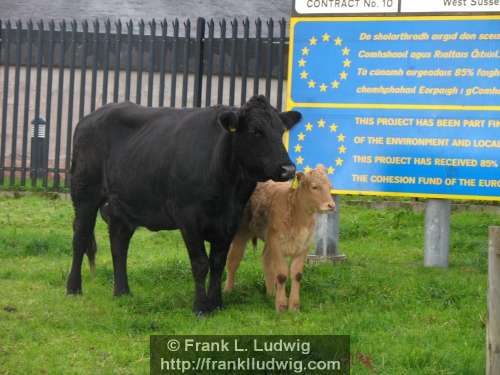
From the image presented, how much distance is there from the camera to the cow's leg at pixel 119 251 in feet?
28.6

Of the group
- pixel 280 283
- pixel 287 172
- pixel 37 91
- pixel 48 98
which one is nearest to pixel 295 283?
pixel 280 283

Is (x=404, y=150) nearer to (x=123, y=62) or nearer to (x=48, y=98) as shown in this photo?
(x=48, y=98)

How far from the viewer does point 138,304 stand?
8211 millimetres

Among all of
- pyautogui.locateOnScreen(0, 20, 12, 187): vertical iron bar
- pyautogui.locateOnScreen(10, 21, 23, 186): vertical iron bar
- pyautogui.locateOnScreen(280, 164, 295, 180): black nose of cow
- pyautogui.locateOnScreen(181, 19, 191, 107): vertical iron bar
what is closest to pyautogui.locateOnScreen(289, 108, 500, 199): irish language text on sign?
pyautogui.locateOnScreen(280, 164, 295, 180): black nose of cow

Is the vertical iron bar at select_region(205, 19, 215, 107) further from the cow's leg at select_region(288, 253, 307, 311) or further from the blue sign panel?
the cow's leg at select_region(288, 253, 307, 311)

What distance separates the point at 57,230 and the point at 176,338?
6165mm

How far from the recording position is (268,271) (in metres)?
8.31

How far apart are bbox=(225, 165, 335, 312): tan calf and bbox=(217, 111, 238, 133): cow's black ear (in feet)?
2.66

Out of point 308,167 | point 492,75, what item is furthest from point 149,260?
point 492,75

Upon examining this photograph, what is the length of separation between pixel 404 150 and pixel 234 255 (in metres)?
2.52

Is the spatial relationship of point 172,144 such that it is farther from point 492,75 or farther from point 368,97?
point 492,75

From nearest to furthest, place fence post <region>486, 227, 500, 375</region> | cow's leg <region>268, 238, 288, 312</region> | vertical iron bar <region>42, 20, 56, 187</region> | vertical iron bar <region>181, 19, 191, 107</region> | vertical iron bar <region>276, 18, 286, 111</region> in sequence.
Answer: fence post <region>486, 227, 500, 375</region> < cow's leg <region>268, 238, 288, 312</region> < vertical iron bar <region>276, 18, 286, 111</region> < vertical iron bar <region>181, 19, 191, 107</region> < vertical iron bar <region>42, 20, 56, 187</region>

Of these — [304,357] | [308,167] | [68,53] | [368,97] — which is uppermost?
[68,53]

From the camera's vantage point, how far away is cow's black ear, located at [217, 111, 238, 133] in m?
7.55
